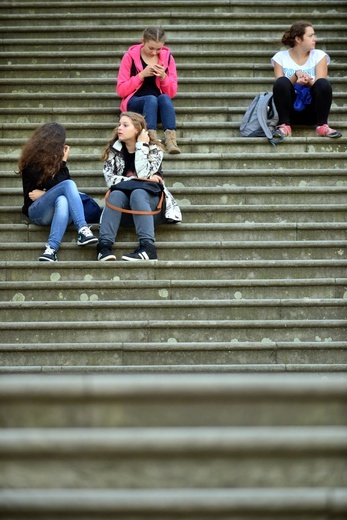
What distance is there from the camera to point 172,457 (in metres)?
2.28

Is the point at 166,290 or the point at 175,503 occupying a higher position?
the point at 175,503

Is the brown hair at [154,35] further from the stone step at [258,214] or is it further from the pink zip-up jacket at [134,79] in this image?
the stone step at [258,214]

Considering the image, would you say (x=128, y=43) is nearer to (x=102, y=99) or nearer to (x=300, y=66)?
(x=102, y=99)

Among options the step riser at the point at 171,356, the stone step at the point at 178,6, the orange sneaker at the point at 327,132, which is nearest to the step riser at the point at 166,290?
the step riser at the point at 171,356

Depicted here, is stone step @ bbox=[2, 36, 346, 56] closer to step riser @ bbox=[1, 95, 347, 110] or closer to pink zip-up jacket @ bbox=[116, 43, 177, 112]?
step riser @ bbox=[1, 95, 347, 110]

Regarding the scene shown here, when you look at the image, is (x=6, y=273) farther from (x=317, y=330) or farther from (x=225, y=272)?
(x=317, y=330)

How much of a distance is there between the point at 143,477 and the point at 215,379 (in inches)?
12.6

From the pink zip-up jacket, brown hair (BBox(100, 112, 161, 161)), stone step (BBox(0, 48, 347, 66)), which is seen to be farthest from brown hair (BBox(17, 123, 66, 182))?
stone step (BBox(0, 48, 347, 66))

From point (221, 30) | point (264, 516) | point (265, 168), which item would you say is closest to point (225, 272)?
point (265, 168)

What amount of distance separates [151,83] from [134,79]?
0.51 ft

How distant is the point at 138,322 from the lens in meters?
6.08

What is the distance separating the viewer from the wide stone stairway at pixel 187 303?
2.25 metres

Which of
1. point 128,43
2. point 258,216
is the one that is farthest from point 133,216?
point 128,43

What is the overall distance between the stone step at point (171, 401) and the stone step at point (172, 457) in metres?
0.02
